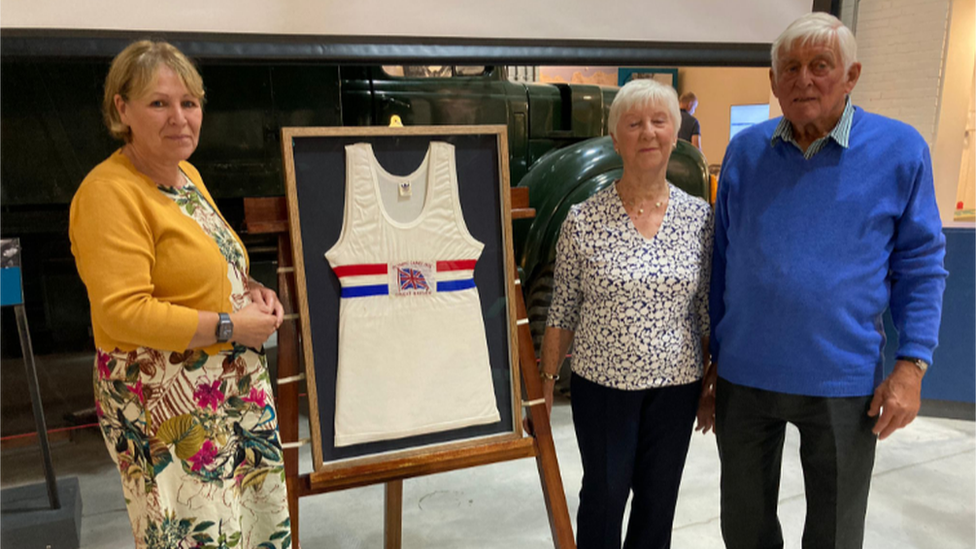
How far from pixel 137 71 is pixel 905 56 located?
5.11 metres

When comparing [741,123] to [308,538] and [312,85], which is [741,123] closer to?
[312,85]

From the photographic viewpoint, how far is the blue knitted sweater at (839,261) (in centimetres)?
131

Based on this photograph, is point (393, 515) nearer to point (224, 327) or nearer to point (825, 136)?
point (224, 327)

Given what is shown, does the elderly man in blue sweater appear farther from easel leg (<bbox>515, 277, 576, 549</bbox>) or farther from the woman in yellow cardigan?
the woman in yellow cardigan

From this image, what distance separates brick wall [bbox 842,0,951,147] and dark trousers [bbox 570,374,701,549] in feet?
13.6

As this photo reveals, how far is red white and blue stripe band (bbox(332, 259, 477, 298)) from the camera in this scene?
4.81ft

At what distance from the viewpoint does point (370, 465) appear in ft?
4.85

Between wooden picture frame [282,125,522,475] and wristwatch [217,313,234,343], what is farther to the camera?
wooden picture frame [282,125,522,475]

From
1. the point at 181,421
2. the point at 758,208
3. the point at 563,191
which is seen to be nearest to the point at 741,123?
the point at 563,191

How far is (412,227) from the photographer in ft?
4.93

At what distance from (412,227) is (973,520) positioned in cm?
238

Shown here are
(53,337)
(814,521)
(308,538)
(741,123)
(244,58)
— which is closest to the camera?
(814,521)

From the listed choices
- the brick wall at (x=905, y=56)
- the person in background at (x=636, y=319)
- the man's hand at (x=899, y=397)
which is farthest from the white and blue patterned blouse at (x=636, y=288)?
the brick wall at (x=905, y=56)

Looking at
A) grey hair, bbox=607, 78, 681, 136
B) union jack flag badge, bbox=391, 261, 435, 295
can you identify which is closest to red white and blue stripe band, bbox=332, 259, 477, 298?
union jack flag badge, bbox=391, 261, 435, 295
